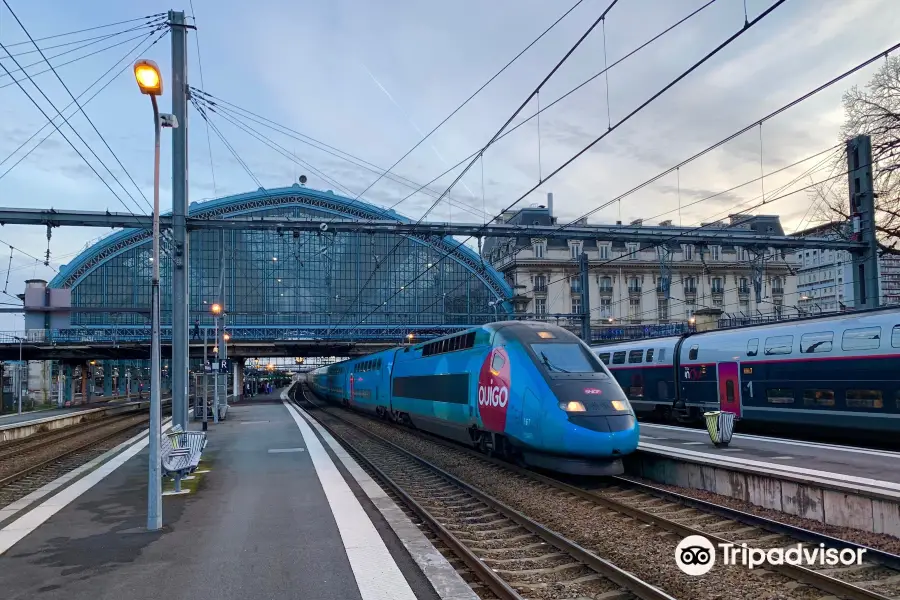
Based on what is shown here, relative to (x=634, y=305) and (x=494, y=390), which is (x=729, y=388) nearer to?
(x=494, y=390)

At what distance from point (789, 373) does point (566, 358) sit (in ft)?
28.9

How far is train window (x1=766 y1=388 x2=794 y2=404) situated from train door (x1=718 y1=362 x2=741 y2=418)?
1509mm

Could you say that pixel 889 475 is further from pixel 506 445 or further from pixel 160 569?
pixel 160 569

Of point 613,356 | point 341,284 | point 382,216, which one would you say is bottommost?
point 613,356

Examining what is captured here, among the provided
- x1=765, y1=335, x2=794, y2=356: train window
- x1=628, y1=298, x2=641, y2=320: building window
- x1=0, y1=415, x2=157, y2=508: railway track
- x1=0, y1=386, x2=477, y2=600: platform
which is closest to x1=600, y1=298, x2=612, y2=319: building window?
→ x1=628, y1=298, x2=641, y2=320: building window

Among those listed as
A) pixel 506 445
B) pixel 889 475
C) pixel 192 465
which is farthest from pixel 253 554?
pixel 889 475

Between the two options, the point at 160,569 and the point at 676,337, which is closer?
the point at 160,569

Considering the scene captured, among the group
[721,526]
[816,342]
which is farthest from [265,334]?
[721,526]

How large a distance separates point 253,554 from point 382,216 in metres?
72.8

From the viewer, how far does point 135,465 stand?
18625 millimetres

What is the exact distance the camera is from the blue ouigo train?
1426 cm

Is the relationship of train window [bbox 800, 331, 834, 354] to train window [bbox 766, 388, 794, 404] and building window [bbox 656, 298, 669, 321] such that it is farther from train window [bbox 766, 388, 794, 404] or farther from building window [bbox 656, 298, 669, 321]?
building window [bbox 656, 298, 669, 321]

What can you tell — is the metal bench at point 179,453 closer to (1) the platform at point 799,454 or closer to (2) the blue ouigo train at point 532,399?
(2) the blue ouigo train at point 532,399

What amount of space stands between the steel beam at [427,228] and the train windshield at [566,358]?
28.4ft
